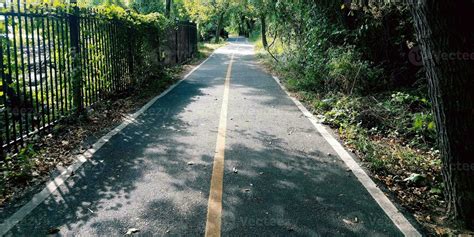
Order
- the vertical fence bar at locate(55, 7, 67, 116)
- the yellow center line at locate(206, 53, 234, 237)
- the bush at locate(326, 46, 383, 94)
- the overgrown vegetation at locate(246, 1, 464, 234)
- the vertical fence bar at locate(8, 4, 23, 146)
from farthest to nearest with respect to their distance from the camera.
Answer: the bush at locate(326, 46, 383, 94) < the vertical fence bar at locate(55, 7, 67, 116) < the vertical fence bar at locate(8, 4, 23, 146) < the overgrown vegetation at locate(246, 1, 464, 234) < the yellow center line at locate(206, 53, 234, 237)

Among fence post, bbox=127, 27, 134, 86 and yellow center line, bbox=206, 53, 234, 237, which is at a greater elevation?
fence post, bbox=127, 27, 134, 86

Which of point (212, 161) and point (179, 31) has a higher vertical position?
point (179, 31)

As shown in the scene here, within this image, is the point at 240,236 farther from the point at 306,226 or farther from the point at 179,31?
the point at 179,31

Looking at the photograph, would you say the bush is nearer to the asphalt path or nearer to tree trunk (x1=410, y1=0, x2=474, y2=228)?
the asphalt path

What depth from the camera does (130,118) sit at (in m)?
8.61

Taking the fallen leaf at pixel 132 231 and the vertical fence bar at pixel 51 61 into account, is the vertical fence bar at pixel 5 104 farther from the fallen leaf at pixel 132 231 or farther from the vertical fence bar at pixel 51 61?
the fallen leaf at pixel 132 231

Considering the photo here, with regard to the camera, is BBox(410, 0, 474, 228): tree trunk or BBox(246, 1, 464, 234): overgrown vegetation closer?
BBox(410, 0, 474, 228): tree trunk

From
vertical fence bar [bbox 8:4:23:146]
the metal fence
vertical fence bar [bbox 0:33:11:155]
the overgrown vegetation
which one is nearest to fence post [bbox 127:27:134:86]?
the metal fence

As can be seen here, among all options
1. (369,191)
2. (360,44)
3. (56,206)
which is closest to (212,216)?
(56,206)

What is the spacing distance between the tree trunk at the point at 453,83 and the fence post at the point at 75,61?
20.2 feet

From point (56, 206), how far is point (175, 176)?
148 cm

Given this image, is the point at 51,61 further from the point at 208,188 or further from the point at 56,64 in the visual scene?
the point at 208,188

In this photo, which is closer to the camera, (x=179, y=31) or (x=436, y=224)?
(x=436, y=224)

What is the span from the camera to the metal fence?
5.92m
